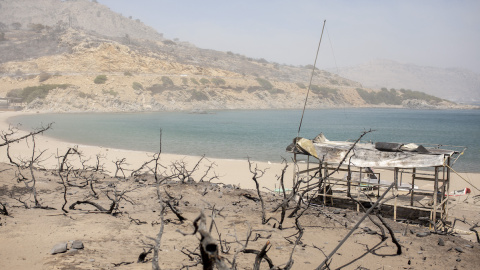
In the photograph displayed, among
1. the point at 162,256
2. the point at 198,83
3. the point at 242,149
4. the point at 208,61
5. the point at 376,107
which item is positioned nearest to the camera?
the point at 162,256

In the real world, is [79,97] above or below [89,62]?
below

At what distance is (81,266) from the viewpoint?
15.3 ft

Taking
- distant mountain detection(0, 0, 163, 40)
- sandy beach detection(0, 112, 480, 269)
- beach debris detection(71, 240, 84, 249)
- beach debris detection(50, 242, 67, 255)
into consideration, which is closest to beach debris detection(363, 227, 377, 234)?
sandy beach detection(0, 112, 480, 269)

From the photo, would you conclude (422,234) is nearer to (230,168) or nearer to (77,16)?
(230,168)

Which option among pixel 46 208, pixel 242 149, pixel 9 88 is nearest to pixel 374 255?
pixel 46 208

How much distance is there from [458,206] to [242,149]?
1625 centimetres

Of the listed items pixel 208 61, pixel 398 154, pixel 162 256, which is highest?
pixel 208 61

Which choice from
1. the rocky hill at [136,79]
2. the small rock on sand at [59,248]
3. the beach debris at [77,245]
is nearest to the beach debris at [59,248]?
the small rock on sand at [59,248]

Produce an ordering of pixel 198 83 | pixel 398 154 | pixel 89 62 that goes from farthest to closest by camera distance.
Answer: pixel 198 83, pixel 89 62, pixel 398 154

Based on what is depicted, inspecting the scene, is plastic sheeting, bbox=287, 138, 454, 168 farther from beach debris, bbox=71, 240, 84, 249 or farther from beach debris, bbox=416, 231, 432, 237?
beach debris, bbox=71, 240, 84, 249

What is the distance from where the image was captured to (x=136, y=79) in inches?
2464

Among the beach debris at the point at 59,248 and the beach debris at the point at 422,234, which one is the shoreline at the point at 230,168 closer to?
the beach debris at the point at 422,234

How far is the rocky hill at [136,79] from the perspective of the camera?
183ft

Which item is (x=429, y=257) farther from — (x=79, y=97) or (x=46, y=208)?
(x=79, y=97)
